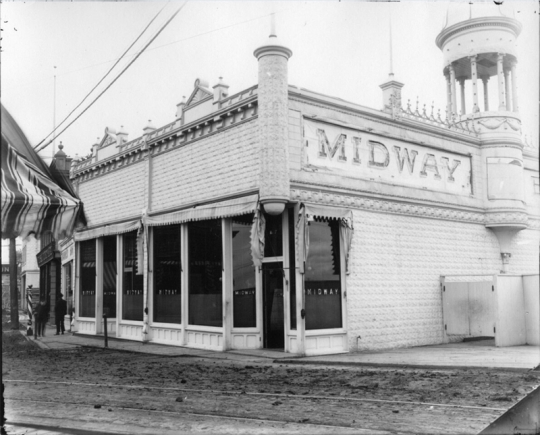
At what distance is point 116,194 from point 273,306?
9.51 metres

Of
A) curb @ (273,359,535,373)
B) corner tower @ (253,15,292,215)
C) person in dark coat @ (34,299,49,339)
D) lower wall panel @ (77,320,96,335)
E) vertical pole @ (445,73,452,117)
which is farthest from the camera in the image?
lower wall panel @ (77,320,96,335)

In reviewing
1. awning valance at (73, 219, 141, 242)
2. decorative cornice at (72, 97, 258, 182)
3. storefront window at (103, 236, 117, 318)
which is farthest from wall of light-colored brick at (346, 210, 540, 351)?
storefront window at (103, 236, 117, 318)

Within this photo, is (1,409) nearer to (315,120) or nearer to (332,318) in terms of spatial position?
(332,318)

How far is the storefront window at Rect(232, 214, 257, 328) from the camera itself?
659 inches

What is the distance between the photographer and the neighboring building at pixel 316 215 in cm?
1602

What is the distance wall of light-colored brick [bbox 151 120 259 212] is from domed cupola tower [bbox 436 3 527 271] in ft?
30.3

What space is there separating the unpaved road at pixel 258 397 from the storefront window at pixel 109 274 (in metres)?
9.01

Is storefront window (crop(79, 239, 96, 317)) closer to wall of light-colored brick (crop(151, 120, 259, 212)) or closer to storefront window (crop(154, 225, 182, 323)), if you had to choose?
storefront window (crop(154, 225, 182, 323))

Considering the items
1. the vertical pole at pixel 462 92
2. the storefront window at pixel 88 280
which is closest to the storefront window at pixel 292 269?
the vertical pole at pixel 462 92

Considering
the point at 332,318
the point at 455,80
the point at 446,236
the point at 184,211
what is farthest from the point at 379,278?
the point at 455,80

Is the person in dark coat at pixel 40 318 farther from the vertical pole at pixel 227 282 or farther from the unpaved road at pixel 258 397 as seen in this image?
the vertical pole at pixel 227 282

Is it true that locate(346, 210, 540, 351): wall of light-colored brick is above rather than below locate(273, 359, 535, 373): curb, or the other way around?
above

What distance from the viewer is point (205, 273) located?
17953 millimetres

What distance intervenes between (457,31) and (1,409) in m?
20.5
